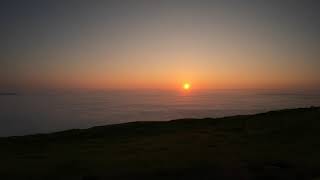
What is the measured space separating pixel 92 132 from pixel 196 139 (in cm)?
913

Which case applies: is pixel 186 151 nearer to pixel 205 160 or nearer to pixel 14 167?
pixel 205 160

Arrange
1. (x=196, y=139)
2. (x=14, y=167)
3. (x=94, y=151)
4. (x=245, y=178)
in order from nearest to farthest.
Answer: (x=245, y=178)
(x=14, y=167)
(x=94, y=151)
(x=196, y=139)

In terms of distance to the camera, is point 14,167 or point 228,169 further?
point 14,167

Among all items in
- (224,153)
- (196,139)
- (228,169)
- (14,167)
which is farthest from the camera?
(196,139)

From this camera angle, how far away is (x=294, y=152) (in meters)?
14.5

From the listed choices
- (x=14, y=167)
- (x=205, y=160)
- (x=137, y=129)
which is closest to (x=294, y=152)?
(x=205, y=160)

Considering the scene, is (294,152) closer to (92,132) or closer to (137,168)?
(137,168)

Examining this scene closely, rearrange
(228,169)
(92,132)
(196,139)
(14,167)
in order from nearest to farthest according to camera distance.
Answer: (228,169), (14,167), (196,139), (92,132)

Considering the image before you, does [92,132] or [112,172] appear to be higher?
[92,132]

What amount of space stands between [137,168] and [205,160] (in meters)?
2.43

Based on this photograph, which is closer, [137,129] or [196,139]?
[196,139]

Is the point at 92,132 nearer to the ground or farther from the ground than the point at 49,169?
farther from the ground

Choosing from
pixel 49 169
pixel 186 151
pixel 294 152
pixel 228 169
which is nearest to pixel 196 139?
pixel 186 151

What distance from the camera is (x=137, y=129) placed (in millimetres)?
26328
